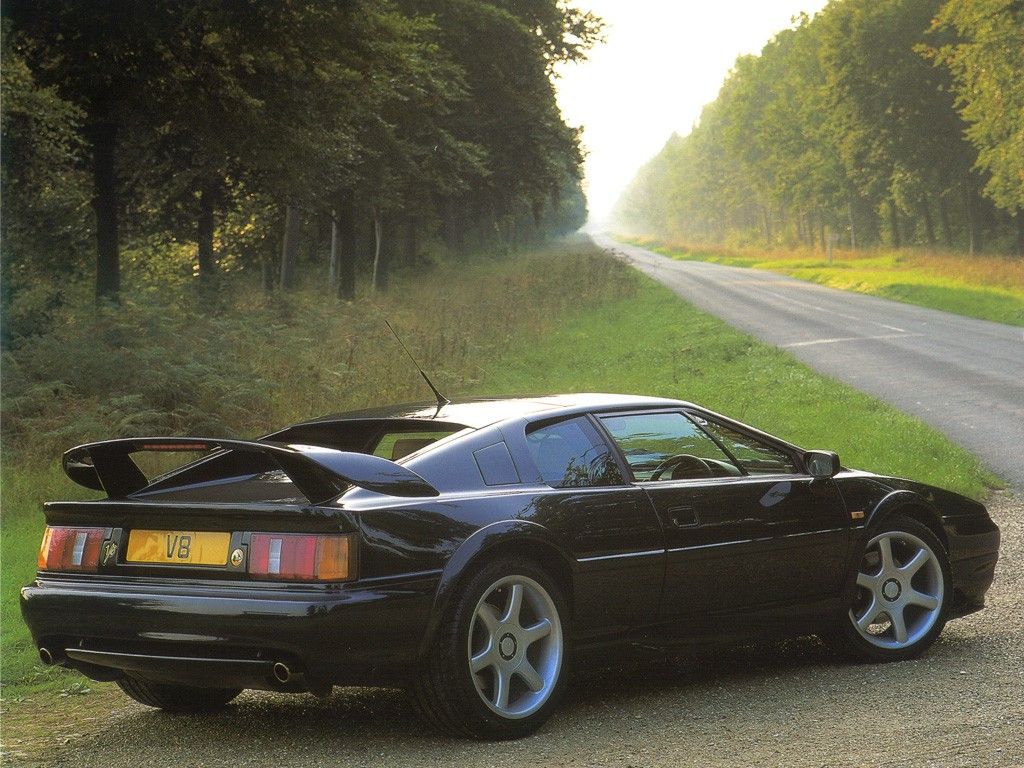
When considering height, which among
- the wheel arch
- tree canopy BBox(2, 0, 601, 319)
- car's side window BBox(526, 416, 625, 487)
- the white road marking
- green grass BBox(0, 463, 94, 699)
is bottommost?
the white road marking

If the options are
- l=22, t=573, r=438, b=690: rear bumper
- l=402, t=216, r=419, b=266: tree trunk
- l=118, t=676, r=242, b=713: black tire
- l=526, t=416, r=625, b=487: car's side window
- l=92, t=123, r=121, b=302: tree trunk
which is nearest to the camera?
l=22, t=573, r=438, b=690: rear bumper

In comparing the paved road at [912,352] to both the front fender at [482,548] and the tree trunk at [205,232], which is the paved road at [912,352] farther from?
the tree trunk at [205,232]

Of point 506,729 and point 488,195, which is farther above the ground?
point 488,195

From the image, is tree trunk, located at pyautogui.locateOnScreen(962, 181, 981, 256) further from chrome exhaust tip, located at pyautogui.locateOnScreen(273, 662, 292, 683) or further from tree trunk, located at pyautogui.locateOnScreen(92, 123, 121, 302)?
chrome exhaust tip, located at pyautogui.locateOnScreen(273, 662, 292, 683)

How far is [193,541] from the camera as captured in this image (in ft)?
16.4

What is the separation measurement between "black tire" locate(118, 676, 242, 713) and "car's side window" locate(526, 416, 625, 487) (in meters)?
1.61

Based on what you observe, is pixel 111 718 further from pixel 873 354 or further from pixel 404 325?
pixel 873 354

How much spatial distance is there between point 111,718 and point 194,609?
52.7 inches

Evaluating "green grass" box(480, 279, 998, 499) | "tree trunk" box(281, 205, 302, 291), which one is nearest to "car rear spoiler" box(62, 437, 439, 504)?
"green grass" box(480, 279, 998, 499)

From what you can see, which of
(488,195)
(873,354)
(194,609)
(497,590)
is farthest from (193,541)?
(488,195)

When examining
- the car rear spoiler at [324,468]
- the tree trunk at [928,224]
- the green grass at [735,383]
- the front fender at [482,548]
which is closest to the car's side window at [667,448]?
the front fender at [482,548]

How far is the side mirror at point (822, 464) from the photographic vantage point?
640cm

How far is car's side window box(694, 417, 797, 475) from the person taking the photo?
21.0 feet

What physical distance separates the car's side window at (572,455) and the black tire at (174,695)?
1.61m
